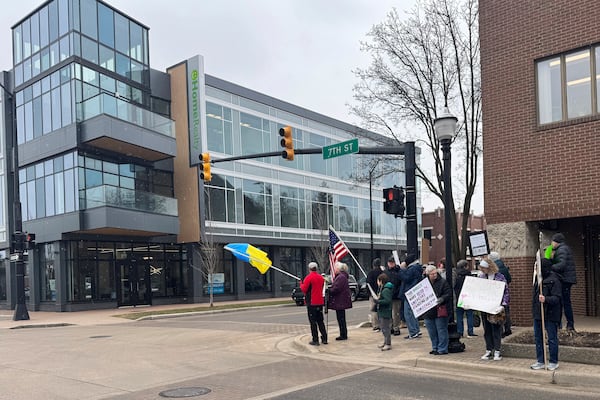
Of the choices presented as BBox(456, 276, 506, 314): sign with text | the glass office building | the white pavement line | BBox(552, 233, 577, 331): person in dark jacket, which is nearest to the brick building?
BBox(552, 233, 577, 331): person in dark jacket

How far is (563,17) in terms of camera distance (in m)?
11.9

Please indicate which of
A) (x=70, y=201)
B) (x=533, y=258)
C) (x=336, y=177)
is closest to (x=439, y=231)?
(x=336, y=177)

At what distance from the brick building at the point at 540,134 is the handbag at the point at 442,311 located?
3.25 m

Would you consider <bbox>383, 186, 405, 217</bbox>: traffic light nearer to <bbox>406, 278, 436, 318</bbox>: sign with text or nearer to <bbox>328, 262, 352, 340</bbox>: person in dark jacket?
<bbox>328, 262, 352, 340</bbox>: person in dark jacket

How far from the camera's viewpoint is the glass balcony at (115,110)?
1097 inches

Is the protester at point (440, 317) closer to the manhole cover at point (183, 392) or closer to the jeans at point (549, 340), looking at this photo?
the jeans at point (549, 340)

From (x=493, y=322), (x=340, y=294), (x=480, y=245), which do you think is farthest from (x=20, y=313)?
(x=493, y=322)

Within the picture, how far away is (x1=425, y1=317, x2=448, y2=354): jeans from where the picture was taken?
9.94 m

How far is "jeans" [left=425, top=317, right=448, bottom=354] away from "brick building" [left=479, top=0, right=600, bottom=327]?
3.17 metres

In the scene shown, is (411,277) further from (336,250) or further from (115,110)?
(115,110)

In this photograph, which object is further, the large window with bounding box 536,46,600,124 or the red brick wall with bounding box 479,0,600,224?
the large window with bounding box 536,46,600,124

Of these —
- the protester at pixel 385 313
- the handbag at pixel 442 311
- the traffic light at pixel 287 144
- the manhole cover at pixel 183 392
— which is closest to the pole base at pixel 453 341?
the handbag at pixel 442 311

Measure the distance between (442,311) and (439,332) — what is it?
419 millimetres

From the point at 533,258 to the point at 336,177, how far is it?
104ft
